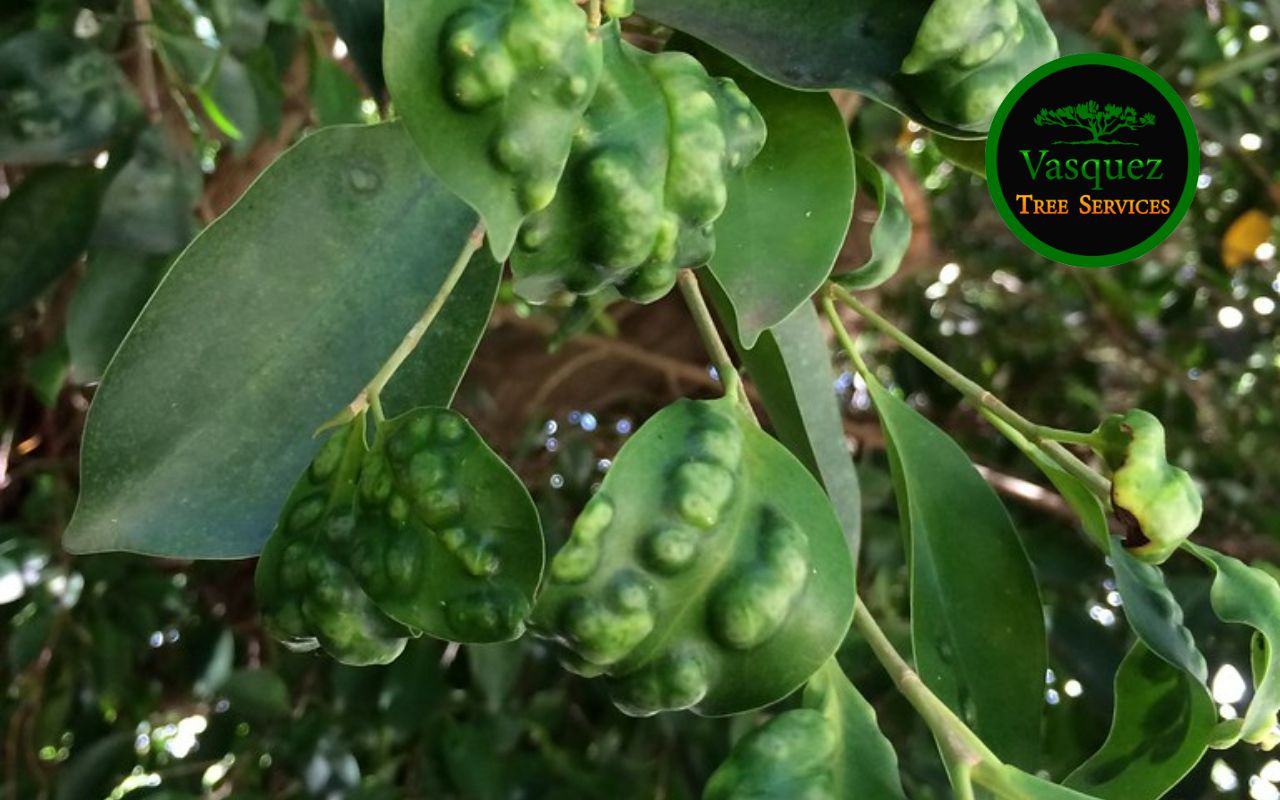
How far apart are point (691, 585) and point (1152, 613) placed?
0.66 ft

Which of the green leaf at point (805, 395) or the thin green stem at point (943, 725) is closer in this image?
the thin green stem at point (943, 725)

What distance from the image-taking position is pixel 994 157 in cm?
45

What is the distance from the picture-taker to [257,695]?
1.06 metres

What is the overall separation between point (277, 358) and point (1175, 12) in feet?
4.06

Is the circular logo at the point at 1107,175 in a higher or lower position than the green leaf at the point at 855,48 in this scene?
lower

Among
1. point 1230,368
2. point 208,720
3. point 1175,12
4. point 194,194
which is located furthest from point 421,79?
point 1230,368

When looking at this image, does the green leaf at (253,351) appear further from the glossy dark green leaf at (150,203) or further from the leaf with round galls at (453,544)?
the glossy dark green leaf at (150,203)

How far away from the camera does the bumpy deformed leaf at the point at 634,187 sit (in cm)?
31

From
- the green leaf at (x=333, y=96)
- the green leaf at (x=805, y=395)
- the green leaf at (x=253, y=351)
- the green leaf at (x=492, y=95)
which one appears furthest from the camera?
A: the green leaf at (x=333, y=96)

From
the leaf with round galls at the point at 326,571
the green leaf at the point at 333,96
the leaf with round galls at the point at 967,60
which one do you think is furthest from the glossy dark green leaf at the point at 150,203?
the leaf with round galls at the point at 967,60

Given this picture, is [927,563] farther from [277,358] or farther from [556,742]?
[556,742]

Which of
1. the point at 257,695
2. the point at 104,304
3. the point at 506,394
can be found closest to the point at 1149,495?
the point at 104,304

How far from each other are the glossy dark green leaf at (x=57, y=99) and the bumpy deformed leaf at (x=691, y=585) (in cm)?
49

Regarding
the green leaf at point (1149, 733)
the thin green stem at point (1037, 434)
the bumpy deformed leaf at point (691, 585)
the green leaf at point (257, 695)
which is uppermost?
the bumpy deformed leaf at point (691, 585)
